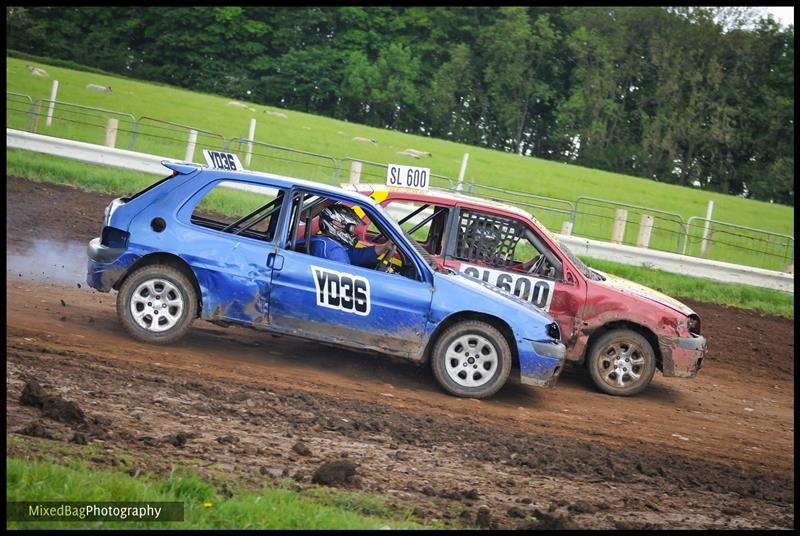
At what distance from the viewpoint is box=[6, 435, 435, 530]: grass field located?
5207 millimetres

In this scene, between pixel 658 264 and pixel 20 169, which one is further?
pixel 658 264

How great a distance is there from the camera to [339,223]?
1014 centimetres

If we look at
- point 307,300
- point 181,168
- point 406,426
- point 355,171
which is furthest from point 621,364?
point 355,171

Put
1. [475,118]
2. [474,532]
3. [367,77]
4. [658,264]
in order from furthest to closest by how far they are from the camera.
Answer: [475,118], [367,77], [658,264], [474,532]

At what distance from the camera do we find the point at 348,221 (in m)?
10.2

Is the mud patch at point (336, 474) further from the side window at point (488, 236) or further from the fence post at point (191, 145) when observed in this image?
the fence post at point (191, 145)

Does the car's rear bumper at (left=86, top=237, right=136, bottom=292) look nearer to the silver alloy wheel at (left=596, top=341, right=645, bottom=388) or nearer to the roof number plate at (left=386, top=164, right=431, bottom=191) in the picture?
the roof number plate at (left=386, top=164, right=431, bottom=191)

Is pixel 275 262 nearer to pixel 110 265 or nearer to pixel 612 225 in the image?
pixel 110 265

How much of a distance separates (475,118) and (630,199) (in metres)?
22.0

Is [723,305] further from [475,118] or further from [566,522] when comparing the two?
[475,118]

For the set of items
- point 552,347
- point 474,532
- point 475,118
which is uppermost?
point 475,118

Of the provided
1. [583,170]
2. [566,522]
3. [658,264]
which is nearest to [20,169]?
[658,264]

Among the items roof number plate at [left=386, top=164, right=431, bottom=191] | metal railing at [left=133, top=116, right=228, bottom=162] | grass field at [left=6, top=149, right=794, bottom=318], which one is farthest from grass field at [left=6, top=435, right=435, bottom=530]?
metal railing at [left=133, top=116, right=228, bottom=162]

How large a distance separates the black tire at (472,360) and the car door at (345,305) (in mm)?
253
